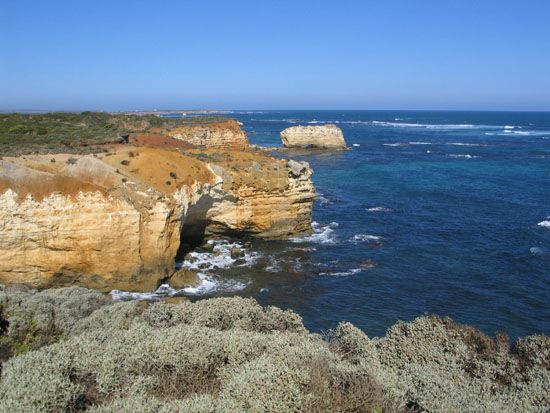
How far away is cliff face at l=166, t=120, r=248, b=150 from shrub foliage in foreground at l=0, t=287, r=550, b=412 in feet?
150

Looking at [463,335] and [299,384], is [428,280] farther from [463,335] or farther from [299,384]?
[299,384]

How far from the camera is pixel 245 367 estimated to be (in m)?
8.71

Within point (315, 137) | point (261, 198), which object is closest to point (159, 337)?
point (261, 198)

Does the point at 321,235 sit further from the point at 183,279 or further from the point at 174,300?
the point at 174,300

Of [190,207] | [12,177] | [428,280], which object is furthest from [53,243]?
[428,280]

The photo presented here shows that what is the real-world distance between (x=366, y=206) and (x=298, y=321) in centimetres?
3279

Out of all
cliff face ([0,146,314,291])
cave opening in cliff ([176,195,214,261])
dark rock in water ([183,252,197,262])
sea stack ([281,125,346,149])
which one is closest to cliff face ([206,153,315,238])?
cave opening in cliff ([176,195,214,261])

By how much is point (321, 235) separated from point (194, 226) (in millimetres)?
10252

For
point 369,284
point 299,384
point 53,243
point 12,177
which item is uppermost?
point 12,177

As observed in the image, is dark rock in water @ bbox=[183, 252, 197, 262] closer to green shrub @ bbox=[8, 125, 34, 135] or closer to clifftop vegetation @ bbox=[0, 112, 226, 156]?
clifftop vegetation @ bbox=[0, 112, 226, 156]

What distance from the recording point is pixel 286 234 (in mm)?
35281

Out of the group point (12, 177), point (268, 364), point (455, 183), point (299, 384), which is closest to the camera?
point (299, 384)

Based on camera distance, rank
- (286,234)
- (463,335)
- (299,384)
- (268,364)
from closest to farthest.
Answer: (299,384)
(268,364)
(463,335)
(286,234)

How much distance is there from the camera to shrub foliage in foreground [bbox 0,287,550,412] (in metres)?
7.73
